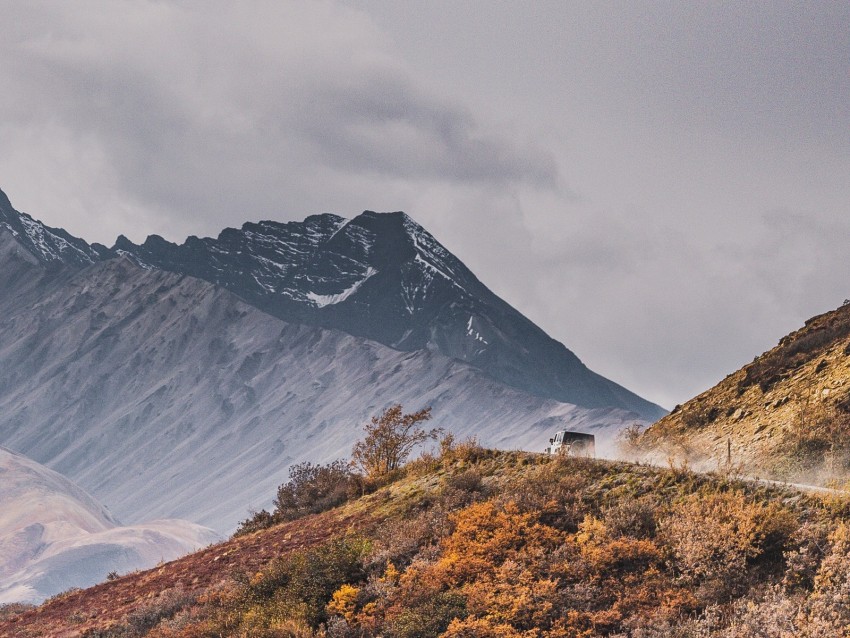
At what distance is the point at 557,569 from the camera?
15.9 meters

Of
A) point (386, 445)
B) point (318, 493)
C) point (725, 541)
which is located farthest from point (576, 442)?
point (725, 541)

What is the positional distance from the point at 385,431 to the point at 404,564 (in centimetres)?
1569

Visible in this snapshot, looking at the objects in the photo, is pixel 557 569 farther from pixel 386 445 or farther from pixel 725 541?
pixel 386 445

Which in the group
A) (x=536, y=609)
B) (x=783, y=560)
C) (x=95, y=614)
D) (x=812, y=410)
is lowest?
(x=95, y=614)

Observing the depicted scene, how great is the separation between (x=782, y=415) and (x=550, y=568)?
13.5 meters

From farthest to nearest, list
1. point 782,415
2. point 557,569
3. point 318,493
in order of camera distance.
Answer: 1. point 318,493
2. point 782,415
3. point 557,569

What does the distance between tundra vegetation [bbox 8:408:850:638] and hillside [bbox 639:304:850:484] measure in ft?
15.7

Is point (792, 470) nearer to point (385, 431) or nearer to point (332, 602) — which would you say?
point (332, 602)

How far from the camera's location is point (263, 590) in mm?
19391

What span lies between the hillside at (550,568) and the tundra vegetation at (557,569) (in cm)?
3

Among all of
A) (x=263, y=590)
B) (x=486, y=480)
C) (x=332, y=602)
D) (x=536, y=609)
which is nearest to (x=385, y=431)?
(x=486, y=480)

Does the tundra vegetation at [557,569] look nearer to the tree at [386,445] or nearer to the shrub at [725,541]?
the shrub at [725,541]

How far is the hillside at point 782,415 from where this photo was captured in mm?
23500

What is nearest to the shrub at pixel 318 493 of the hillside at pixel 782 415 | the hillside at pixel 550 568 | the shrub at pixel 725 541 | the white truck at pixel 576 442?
the hillside at pixel 550 568
